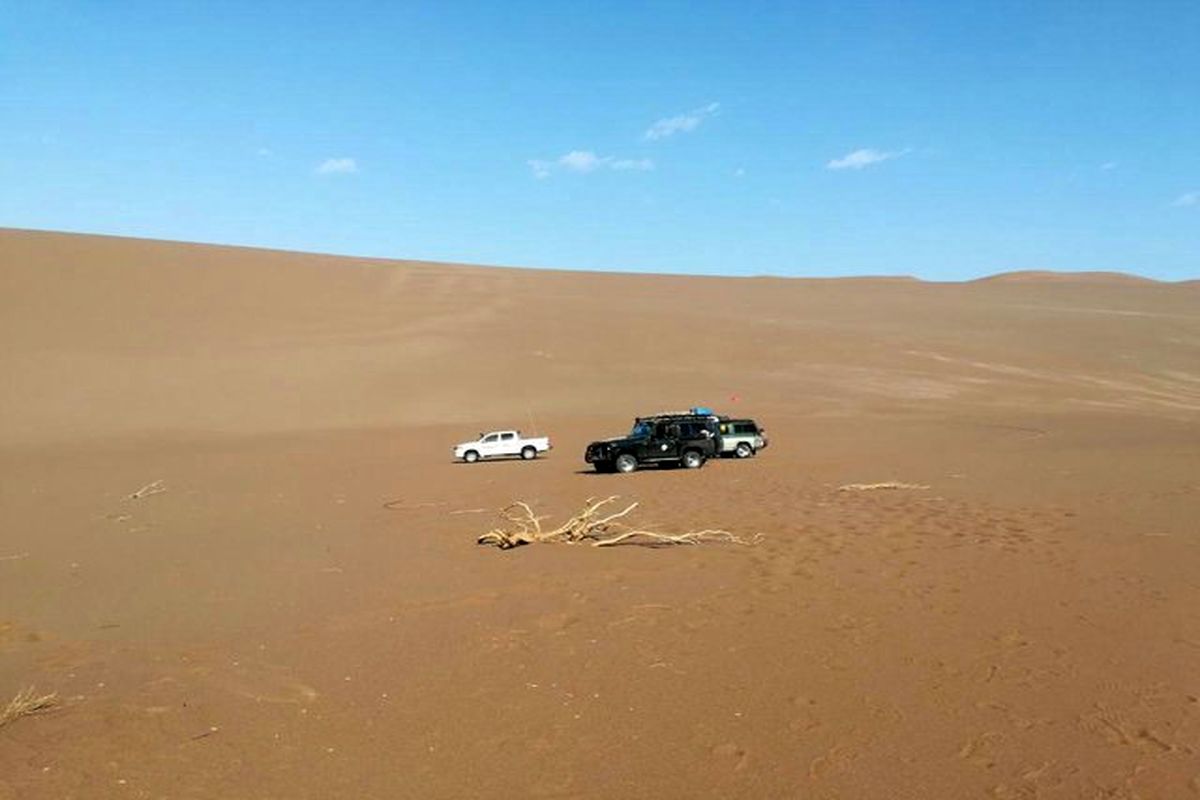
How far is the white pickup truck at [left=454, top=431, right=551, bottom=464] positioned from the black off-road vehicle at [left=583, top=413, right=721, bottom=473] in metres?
4.67

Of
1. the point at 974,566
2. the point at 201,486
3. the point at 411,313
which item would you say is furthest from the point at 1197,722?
the point at 411,313

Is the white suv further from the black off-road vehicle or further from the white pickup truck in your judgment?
the white pickup truck

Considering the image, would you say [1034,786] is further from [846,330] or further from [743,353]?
[846,330]

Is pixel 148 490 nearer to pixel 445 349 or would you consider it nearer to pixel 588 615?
pixel 588 615

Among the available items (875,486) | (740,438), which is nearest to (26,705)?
(875,486)

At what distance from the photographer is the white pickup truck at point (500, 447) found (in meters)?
27.6

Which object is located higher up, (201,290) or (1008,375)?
(201,290)

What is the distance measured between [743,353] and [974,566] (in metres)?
38.8

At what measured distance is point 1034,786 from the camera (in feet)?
17.7

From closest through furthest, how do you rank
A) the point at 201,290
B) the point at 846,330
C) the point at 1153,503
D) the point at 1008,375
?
the point at 1153,503
the point at 1008,375
the point at 201,290
the point at 846,330

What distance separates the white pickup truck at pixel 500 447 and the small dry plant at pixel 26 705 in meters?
20.0

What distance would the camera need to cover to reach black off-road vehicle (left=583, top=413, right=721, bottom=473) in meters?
23.8

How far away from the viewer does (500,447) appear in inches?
1115

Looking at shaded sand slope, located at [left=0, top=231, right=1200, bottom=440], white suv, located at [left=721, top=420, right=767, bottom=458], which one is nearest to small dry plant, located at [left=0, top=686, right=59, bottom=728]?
white suv, located at [left=721, top=420, right=767, bottom=458]
